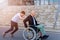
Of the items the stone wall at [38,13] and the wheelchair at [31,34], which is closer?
the wheelchair at [31,34]

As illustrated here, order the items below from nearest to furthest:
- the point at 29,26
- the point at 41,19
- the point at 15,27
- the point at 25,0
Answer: the point at 29,26
the point at 15,27
the point at 41,19
the point at 25,0

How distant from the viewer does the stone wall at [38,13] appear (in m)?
11.1

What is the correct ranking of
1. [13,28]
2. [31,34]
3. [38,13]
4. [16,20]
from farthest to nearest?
[38,13], [13,28], [16,20], [31,34]

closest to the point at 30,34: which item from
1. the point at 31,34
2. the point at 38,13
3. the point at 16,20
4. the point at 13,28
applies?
the point at 31,34

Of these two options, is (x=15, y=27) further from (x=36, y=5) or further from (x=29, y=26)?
(x=36, y=5)

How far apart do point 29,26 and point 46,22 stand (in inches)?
105

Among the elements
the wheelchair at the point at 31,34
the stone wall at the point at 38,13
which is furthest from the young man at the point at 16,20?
the stone wall at the point at 38,13

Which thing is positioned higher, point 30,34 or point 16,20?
point 16,20

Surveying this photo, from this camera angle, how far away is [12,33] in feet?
30.5

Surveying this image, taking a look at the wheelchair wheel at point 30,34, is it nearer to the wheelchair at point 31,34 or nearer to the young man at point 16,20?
the wheelchair at point 31,34

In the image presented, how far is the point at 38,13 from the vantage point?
11.4 m

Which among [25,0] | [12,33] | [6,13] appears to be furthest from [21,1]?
[12,33]

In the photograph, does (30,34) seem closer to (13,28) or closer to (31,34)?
(31,34)

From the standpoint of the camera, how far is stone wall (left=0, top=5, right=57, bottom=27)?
11.1 metres
